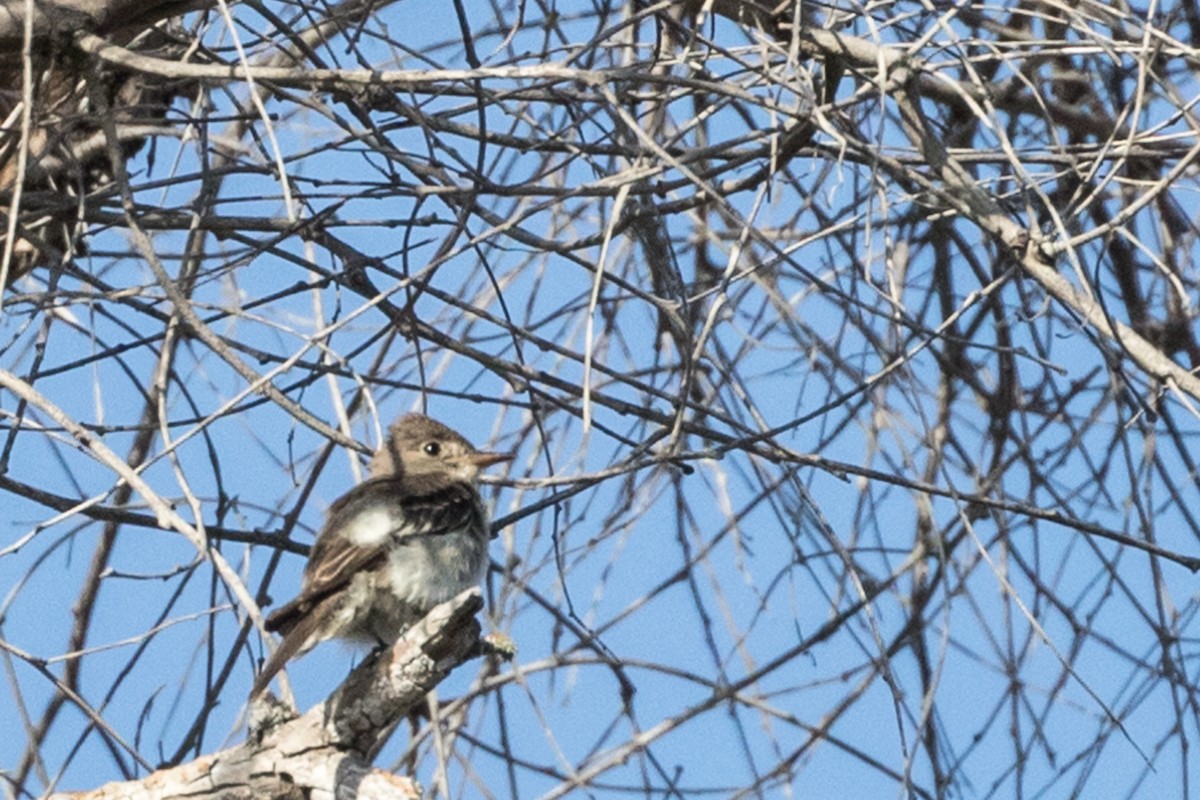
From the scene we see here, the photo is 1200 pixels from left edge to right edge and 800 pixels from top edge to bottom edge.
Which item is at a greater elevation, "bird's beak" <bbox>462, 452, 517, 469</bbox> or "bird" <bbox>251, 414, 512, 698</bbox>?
"bird's beak" <bbox>462, 452, 517, 469</bbox>

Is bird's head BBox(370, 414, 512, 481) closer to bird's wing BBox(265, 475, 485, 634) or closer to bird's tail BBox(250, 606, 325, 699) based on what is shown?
bird's wing BBox(265, 475, 485, 634)

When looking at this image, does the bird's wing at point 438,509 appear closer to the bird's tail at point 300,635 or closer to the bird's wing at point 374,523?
the bird's wing at point 374,523

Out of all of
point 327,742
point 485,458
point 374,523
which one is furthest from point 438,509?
point 327,742

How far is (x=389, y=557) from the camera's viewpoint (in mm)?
4559

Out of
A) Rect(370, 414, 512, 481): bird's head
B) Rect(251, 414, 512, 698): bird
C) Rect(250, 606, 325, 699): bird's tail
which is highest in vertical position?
Rect(370, 414, 512, 481): bird's head

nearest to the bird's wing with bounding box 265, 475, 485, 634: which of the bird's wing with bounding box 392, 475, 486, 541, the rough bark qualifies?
the bird's wing with bounding box 392, 475, 486, 541

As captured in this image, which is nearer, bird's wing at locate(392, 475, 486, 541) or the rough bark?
the rough bark

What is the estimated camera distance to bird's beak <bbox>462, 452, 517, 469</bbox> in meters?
4.95

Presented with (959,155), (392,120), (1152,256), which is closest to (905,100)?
(959,155)

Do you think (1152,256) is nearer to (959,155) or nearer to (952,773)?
(959,155)

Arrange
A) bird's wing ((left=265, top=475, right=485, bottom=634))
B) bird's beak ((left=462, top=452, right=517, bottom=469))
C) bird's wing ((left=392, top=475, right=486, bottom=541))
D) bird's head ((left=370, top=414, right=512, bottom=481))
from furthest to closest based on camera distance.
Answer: bird's head ((left=370, top=414, right=512, bottom=481)), bird's beak ((left=462, top=452, right=517, bottom=469)), bird's wing ((left=392, top=475, right=486, bottom=541)), bird's wing ((left=265, top=475, right=485, bottom=634))

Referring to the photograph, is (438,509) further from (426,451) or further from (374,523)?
(426,451)

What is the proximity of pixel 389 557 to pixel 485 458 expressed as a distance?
21.8 inches

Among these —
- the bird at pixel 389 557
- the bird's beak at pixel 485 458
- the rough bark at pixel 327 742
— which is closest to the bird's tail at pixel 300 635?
the bird at pixel 389 557
